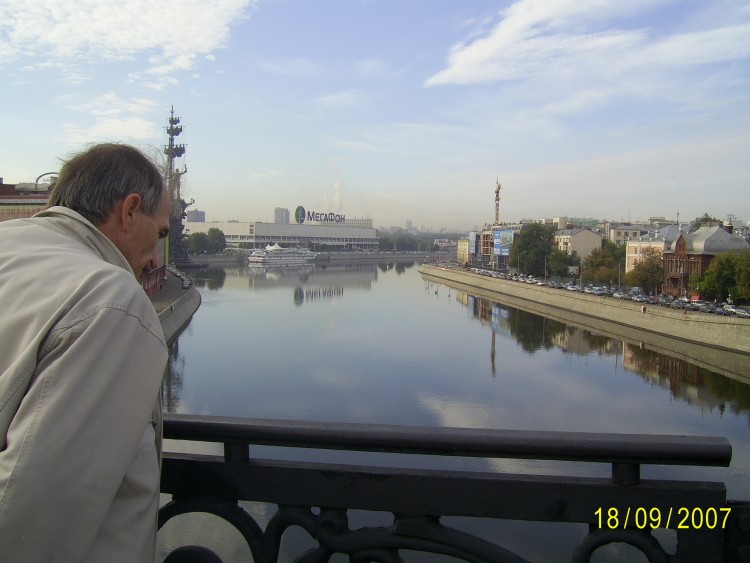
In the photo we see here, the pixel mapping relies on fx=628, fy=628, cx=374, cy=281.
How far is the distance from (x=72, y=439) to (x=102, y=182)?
301 mm

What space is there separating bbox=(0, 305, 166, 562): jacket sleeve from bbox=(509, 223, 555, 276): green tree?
31.7 metres

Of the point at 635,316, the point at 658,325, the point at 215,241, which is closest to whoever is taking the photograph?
the point at 658,325

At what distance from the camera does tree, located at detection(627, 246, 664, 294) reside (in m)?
20.9

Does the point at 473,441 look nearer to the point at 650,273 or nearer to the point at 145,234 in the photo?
the point at 145,234

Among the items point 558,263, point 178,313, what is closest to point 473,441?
point 178,313

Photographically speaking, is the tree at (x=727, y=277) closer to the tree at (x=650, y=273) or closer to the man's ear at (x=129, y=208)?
the tree at (x=650, y=273)

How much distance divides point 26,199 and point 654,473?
12030mm

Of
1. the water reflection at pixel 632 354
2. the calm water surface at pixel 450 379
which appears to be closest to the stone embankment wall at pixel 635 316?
the water reflection at pixel 632 354

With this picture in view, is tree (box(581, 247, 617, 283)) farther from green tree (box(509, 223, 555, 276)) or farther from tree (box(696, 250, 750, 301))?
tree (box(696, 250, 750, 301))

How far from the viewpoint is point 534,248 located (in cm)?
3173

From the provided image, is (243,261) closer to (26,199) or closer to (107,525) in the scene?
(26,199)

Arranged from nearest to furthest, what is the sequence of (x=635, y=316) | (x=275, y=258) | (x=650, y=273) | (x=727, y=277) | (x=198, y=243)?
(x=635, y=316) < (x=727, y=277) < (x=650, y=273) < (x=275, y=258) < (x=198, y=243)

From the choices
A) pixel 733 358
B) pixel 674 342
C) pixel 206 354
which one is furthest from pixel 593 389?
pixel 206 354

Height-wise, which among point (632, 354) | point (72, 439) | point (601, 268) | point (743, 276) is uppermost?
point (72, 439)
